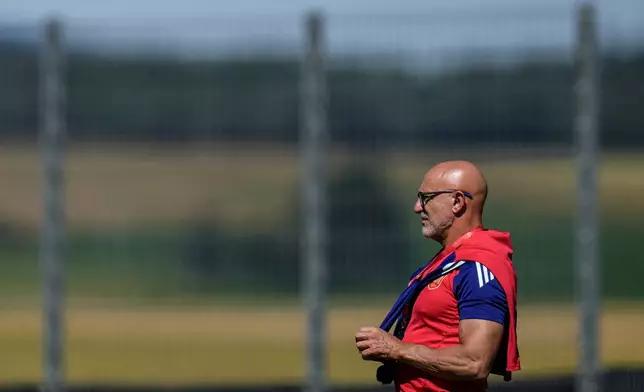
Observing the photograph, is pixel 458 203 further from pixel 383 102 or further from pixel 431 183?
pixel 383 102

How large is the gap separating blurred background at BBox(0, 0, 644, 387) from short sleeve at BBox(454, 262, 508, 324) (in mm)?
4138

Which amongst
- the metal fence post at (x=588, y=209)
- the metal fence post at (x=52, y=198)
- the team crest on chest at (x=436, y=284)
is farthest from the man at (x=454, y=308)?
the metal fence post at (x=52, y=198)

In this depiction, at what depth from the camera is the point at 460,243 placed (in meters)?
4.53

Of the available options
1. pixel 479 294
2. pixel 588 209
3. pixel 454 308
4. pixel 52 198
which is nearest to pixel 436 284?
pixel 454 308

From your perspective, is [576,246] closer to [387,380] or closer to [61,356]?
[61,356]

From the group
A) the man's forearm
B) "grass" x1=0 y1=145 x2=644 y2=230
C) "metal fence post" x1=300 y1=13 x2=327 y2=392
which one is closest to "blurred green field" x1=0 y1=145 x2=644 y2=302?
"grass" x1=0 y1=145 x2=644 y2=230

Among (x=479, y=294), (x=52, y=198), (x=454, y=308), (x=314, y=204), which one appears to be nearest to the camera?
(x=479, y=294)

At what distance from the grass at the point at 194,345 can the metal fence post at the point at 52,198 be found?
8 centimetres

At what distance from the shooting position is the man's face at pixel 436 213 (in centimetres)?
459

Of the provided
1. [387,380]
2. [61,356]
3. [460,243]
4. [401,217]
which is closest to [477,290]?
[460,243]

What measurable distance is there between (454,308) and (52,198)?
4805mm

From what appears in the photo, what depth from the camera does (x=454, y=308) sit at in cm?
440

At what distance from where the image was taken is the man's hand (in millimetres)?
4418

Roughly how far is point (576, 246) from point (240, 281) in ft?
7.20
